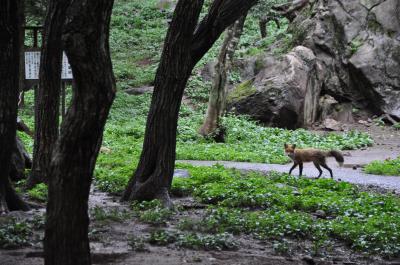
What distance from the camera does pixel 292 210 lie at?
35.1ft

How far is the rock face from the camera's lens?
2584 cm

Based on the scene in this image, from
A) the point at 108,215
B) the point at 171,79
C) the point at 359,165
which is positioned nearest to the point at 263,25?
the point at 359,165

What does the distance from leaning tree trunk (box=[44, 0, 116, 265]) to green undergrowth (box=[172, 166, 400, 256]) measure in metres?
3.35

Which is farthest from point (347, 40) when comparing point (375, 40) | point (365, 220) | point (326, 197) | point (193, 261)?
point (193, 261)

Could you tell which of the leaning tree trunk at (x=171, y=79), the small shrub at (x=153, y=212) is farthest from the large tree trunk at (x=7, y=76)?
the leaning tree trunk at (x=171, y=79)

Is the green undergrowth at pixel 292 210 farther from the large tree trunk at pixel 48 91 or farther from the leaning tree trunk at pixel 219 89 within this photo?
the leaning tree trunk at pixel 219 89

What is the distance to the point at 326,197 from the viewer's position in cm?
1165

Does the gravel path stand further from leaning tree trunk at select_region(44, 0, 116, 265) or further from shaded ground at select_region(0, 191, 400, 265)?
leaning tree trunk at select_region(44, 0, 116, 265)

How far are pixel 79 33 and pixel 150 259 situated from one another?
3.11 metres

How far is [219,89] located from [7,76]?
1399 cm

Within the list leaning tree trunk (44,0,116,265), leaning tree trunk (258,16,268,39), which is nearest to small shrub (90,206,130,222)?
leaning tree trunk (44,0,116,265)

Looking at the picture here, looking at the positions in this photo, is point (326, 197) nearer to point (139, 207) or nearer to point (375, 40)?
point (139, 207)

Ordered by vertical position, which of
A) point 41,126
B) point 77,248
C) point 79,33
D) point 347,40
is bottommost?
point 77,248

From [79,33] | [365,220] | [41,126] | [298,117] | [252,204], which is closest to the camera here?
[79,33]
